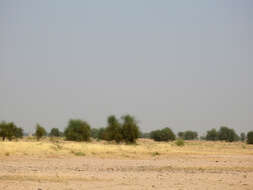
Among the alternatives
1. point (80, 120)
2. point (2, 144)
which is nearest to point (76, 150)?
point (2, 144)

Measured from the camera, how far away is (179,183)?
15117 mm

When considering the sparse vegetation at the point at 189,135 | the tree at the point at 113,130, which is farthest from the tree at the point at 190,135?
the tree at the point at 113,130

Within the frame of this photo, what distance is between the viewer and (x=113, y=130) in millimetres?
64875

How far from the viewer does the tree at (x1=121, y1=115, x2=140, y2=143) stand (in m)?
63.5

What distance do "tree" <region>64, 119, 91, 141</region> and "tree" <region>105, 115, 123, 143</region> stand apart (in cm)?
637

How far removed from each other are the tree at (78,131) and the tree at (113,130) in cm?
637

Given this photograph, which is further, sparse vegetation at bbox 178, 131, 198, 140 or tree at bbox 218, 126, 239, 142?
sparse vegetation at bbox 178, 131, 198, 140

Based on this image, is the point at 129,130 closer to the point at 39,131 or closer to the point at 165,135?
the point at 39,131

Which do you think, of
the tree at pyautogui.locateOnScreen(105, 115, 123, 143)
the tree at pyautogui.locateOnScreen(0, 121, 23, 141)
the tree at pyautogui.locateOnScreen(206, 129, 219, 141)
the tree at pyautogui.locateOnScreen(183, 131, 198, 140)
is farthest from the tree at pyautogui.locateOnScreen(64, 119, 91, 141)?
the tree at pyautogui.locateOnScreen(183, 131, 198, 140)

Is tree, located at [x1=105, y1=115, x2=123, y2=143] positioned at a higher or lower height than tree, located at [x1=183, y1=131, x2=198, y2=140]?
lower

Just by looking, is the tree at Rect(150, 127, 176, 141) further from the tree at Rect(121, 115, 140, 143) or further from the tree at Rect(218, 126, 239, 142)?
the tree at Rect(121, 115, 140, 143)

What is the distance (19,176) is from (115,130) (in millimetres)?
47929

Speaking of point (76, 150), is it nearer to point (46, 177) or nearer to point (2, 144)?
point (2, 144)

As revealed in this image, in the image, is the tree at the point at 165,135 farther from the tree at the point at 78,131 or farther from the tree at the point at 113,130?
the tree at the point at 113,130
